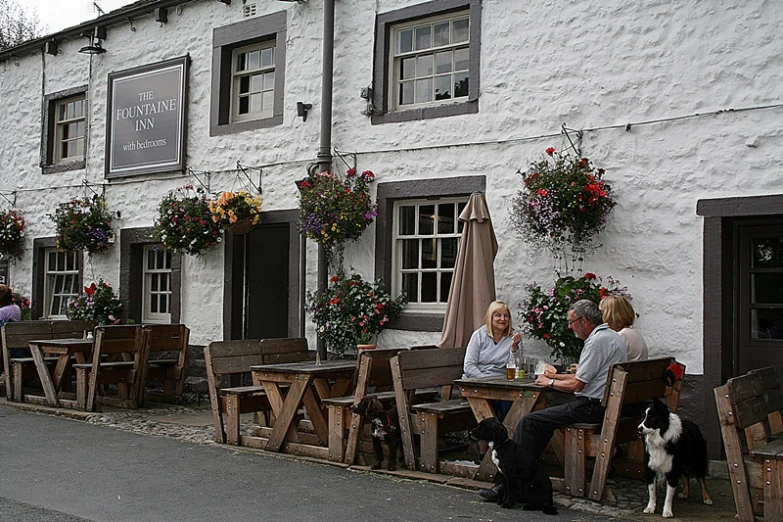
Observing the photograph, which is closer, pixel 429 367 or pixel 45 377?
pixel 429 367

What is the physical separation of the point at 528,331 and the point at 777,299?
7.81 ft

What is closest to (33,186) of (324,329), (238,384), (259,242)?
(259,242)

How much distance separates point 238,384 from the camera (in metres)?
12.7

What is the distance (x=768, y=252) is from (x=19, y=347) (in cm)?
940

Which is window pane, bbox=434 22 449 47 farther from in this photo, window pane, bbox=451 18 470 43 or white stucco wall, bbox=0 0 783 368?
white stucco wall, bbox=0 0 783 368

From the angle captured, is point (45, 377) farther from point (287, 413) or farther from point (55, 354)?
→ point (287, 413)

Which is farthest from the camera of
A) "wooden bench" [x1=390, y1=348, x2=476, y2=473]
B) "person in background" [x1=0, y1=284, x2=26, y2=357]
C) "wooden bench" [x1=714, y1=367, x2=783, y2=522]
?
"person in background" [x1=0, y1=284, x2=26, y2=357]

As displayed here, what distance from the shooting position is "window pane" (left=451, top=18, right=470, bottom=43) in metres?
10.8

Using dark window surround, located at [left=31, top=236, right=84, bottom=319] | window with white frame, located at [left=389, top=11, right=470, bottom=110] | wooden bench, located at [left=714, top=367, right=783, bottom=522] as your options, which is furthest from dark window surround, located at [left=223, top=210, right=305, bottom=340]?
wooden bench, located at [left=714, top=367, right=783, bottom=522]

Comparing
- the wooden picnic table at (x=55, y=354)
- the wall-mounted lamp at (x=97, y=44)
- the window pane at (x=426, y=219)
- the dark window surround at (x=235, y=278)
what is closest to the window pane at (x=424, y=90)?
the window pane at (x=426, y=219)

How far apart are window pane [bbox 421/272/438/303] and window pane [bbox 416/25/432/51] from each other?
2670 millimetres

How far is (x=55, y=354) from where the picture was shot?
12.3 meters

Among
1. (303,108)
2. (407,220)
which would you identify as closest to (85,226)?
(303,108)

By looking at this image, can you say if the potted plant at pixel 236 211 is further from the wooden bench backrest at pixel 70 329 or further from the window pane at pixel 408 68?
the wooden bench backrest at pixel 70 329
